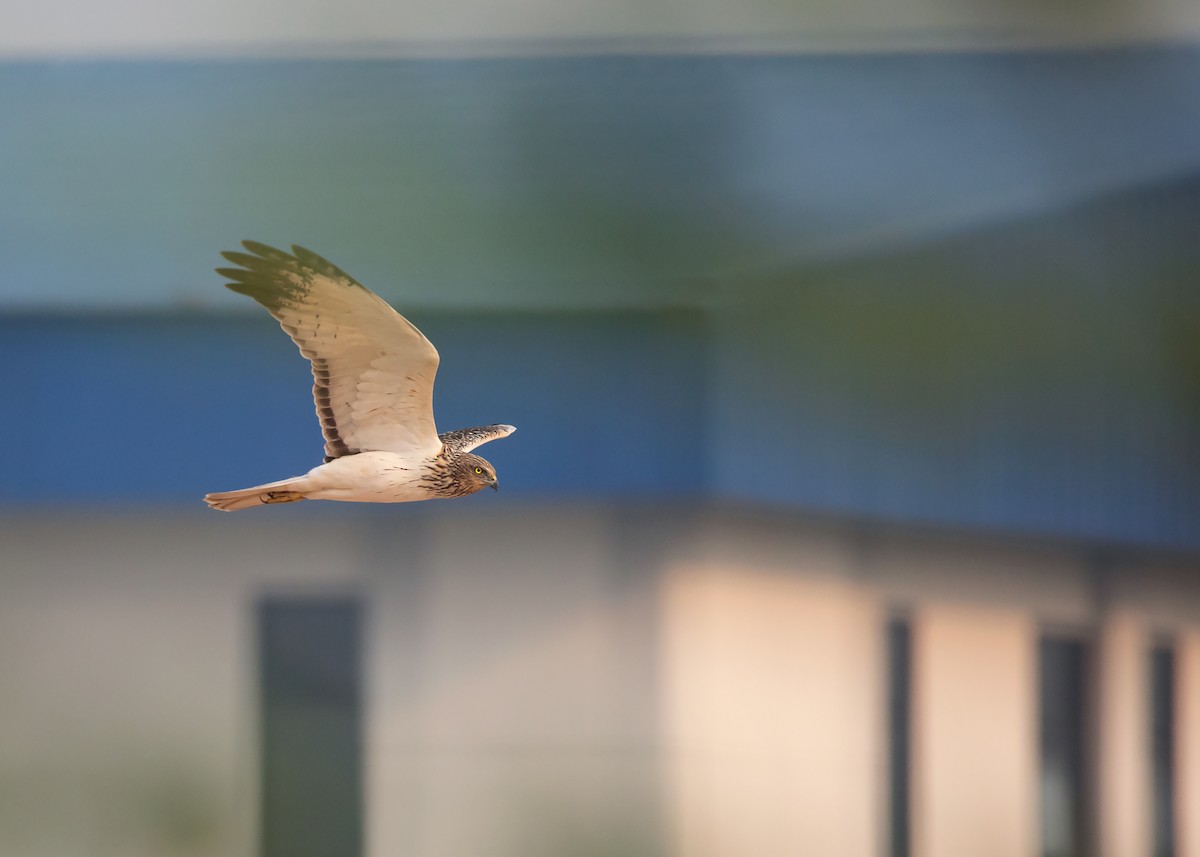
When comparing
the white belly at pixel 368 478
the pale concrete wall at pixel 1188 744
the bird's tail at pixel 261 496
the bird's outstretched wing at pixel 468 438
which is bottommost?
the pale concrete wall at pixel 1188 744

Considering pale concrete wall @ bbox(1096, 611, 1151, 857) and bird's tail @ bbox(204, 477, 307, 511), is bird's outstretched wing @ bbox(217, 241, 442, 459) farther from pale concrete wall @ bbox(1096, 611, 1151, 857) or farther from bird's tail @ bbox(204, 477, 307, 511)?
pale concrete wall @ bbox(1096, 611, 1151, 857)

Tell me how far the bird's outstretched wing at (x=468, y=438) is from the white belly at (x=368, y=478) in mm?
102

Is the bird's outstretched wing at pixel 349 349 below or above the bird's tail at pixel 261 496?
above

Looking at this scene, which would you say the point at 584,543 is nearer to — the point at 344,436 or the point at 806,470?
the point at 806,470

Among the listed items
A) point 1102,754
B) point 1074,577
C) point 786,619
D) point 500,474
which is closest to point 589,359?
point 500,474

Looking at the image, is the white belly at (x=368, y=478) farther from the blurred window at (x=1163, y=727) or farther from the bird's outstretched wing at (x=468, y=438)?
the blurred window at (x=1163, y=727)

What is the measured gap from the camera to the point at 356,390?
2.48 m

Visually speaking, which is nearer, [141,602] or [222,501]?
[222,501]

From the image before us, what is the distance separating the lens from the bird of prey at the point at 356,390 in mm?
2270

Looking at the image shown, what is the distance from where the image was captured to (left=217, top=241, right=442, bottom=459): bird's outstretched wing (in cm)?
226

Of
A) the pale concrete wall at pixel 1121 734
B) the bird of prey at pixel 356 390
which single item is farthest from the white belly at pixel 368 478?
the pale concrete wall at pixel 1121 734

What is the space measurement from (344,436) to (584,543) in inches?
69.2

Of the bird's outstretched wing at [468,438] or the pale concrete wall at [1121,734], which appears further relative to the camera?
the pale concrete wall at [1121,734]

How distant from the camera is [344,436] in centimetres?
255
